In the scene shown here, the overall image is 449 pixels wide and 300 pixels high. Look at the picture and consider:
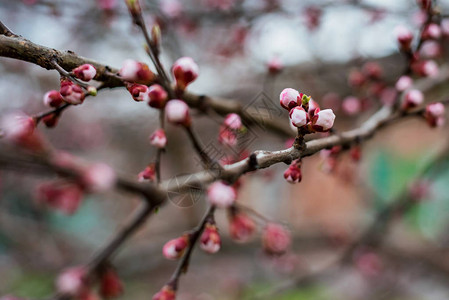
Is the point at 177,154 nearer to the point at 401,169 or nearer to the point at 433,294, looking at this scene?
the point at 433,294

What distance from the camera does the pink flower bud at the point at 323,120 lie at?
764 millimetres

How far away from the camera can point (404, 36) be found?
1.24 meters

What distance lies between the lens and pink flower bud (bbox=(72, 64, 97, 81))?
2.57ft

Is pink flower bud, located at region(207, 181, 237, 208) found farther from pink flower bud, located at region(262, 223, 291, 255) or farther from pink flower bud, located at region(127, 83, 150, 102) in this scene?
pink flower bud, located at region(262, 223, 291, 255)

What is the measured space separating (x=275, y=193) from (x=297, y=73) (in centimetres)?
789

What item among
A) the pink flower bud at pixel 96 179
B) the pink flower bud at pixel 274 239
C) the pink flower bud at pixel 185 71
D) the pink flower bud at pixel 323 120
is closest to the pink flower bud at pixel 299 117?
the pink flower bud at pixel 323 120

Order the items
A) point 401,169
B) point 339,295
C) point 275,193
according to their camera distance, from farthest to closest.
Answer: point 275,193, point 401,169, point 339,295

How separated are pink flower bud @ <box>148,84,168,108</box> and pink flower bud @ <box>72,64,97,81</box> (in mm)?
133

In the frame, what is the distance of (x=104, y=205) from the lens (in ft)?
32.0

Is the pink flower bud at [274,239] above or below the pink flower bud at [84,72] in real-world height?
below

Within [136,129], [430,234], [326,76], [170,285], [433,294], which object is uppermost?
[136,129]

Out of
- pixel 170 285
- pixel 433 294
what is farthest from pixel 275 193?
pixel 170 285

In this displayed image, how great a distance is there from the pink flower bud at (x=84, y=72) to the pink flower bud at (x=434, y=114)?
1.01 meters

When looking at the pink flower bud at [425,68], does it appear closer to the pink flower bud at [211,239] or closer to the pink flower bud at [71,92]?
the pink flower bud at [211,239]
